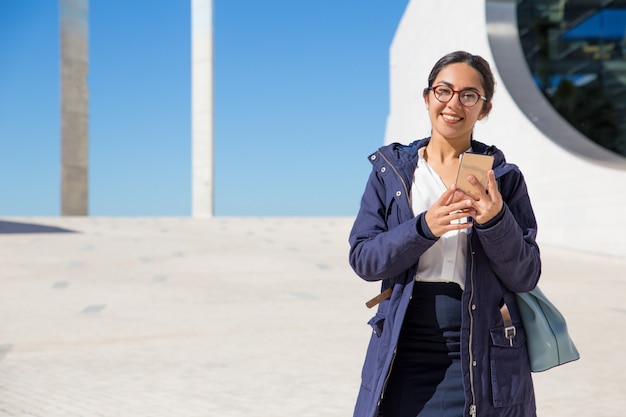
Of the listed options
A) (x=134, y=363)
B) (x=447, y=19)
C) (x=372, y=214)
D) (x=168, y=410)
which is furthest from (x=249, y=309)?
(x=447, y=19)

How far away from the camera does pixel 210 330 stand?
5.79 meters

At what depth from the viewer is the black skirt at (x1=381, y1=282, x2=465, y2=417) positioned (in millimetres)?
1703

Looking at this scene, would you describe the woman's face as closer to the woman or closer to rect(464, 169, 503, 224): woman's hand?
the woman

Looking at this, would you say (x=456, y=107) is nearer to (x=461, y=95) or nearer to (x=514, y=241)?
(x=461, y=95)

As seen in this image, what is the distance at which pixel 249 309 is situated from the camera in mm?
6785

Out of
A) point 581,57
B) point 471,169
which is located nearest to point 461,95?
point 471,169

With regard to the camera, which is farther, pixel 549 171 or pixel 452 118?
pixel 549 171

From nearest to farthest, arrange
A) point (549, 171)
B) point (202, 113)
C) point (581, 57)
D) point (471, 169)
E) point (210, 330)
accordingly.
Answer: point (471, 169)
point (210, 330)
point (549, 171)
point (581, 57)
point (202, 113)

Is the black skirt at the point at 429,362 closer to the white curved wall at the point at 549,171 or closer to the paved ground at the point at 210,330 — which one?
the paved ground at the point at 210,330

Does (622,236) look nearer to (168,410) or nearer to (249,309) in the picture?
(249,309)

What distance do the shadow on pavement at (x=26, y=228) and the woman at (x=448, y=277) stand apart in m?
13.1

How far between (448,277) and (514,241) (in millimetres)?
198

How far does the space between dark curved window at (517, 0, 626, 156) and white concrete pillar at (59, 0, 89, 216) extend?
A: 1366 cm

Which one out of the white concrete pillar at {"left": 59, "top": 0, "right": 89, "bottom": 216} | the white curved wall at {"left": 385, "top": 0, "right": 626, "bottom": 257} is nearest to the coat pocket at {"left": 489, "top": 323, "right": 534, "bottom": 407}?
the white curved wall at {"left": 385, "top": 0, "right": 626, "bottom": 257}
